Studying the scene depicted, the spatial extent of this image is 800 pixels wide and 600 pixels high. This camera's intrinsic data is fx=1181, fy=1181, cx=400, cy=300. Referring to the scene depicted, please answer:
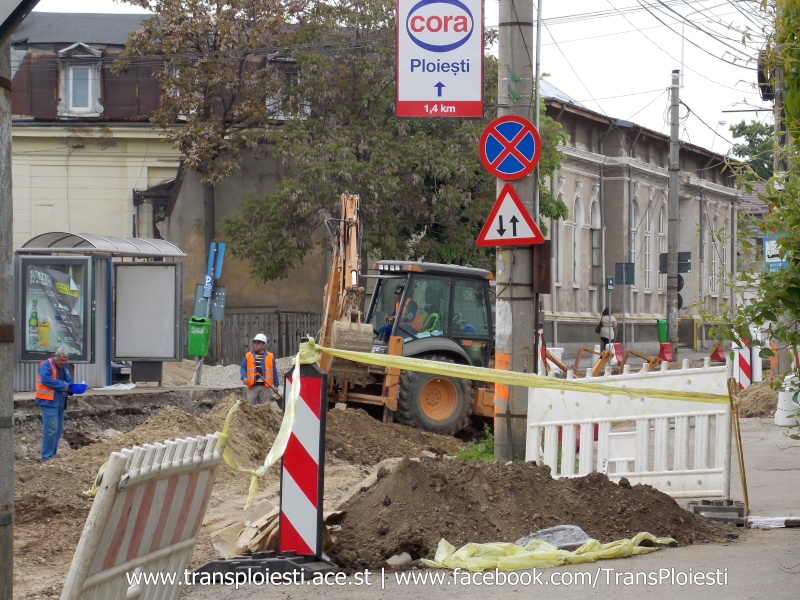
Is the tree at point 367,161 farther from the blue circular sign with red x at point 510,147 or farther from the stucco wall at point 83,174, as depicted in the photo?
the blue circular sign with red x at point 510,147

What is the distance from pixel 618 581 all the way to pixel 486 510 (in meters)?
1.50

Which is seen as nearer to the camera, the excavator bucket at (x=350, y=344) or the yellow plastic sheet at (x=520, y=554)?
the yellow plastic sheet at (x=520, y=554)

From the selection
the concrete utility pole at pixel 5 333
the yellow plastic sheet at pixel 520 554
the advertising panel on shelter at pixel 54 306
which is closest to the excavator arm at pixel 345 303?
the advertising panel on shelter at pixel 54 306

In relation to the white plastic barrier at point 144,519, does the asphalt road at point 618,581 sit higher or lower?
lower

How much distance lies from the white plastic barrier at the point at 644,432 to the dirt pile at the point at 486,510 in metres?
0.96

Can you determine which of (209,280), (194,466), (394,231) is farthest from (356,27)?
(194,466)

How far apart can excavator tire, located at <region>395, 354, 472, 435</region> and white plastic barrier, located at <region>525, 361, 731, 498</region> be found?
806cm

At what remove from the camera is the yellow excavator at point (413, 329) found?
61.5 feet

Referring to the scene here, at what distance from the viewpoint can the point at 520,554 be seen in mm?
7637

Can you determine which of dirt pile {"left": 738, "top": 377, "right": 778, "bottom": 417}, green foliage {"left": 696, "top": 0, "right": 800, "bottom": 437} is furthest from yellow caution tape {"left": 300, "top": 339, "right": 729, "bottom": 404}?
dirt pile {"left": 738, "top": 377, "right": 778, "bottom": 417}

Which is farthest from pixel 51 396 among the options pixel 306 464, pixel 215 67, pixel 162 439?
pixel 215 67

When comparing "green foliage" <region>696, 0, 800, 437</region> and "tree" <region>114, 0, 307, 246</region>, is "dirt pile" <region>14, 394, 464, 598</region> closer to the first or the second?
"green foliage" <region>696, 0, 800, 437</region>

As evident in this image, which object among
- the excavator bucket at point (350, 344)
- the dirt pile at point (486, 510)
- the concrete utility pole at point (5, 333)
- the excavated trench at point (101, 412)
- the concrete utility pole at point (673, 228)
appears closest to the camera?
the concrete utility pole at point (5, 333)

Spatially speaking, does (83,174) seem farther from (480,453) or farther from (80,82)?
(480,453)
